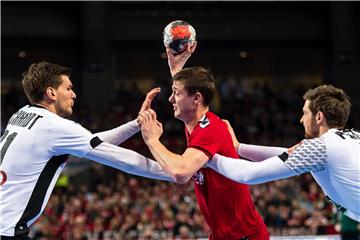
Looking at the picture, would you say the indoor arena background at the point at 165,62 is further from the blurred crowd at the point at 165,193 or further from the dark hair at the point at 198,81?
the dark hair at the point at 198,81

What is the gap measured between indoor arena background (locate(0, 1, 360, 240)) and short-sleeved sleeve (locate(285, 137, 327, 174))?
1262 cm

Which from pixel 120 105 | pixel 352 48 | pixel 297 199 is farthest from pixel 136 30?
pixel 297 199

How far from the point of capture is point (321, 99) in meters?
4.78

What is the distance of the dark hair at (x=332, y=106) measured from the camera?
4.73 m

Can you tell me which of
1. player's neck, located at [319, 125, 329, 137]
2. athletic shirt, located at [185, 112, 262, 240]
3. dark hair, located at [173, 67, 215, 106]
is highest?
dark hair, located at [173, 67, 215, 106]

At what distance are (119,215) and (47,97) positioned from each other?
10.8m

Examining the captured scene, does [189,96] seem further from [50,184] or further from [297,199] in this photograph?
[297,199]

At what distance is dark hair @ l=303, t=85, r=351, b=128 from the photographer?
15.5 feet

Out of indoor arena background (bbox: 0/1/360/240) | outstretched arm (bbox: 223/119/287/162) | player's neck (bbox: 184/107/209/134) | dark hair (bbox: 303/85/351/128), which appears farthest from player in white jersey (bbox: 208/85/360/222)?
indoor arena background (bbox: 0/1/360/240)

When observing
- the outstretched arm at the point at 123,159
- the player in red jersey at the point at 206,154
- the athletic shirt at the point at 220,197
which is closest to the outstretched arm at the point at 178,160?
the player in red jersey at the point at 206,154

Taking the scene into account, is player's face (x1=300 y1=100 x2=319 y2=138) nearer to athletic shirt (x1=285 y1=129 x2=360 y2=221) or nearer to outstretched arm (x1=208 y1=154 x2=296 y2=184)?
athletic shirt (x1=285 y1=129 x2=360 y2=221)

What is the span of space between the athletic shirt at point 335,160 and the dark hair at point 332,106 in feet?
0.33

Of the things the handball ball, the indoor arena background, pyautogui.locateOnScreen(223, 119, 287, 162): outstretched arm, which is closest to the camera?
pyautogui.locateOnScreen(223, 119, 287, 162): outstretched arm

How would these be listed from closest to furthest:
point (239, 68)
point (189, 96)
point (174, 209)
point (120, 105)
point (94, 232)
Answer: point (189, 96) < point (94, 232) < point (174, 209) < point (120, 105) < point (239, 68)
